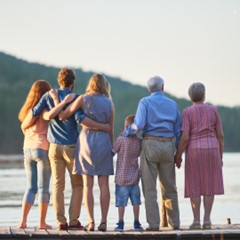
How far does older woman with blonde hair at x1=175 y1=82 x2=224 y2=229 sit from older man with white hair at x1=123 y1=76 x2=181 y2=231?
150 millimetres

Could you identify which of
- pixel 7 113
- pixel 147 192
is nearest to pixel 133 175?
pixel 147 192

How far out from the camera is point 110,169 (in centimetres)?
1032

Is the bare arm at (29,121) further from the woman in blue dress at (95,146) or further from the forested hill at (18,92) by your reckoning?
the forested hill at (18,92)

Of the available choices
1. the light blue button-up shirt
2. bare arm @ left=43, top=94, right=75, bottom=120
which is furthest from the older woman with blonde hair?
bare arm @ left=43, top=94, right=75, bottom=120

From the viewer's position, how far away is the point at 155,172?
10539 millimetres

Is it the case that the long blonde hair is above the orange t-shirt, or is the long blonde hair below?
above

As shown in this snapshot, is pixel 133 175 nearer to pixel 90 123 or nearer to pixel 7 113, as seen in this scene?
pixel 90 123

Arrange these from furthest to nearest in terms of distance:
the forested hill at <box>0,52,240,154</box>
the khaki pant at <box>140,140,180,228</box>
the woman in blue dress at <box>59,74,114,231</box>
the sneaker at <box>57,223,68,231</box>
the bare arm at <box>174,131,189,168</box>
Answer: the forested hill at <box>0,52,240,154</box>
the bare arm at <box>174,131,189,168</box>
the khaki pant at <box>140,140,180,228</box>
the sneaker at <box>57,223,68,231</box>
the woman in blue dress at <box>59,74,114,231</box>

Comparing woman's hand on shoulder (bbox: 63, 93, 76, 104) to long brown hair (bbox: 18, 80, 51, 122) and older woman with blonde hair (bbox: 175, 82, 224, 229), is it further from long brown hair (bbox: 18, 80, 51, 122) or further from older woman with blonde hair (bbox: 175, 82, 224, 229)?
older woman with blonde hair (bbox: 175, 82, 224, 229)

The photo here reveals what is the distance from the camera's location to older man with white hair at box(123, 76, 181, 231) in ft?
34.5

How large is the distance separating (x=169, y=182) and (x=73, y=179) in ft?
3.58

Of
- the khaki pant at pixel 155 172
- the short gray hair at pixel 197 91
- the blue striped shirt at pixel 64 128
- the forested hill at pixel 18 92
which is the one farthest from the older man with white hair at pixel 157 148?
the forested hill at pixel 18 92

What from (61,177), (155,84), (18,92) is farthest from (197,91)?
(18,92)

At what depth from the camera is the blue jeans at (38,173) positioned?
10.5 m
